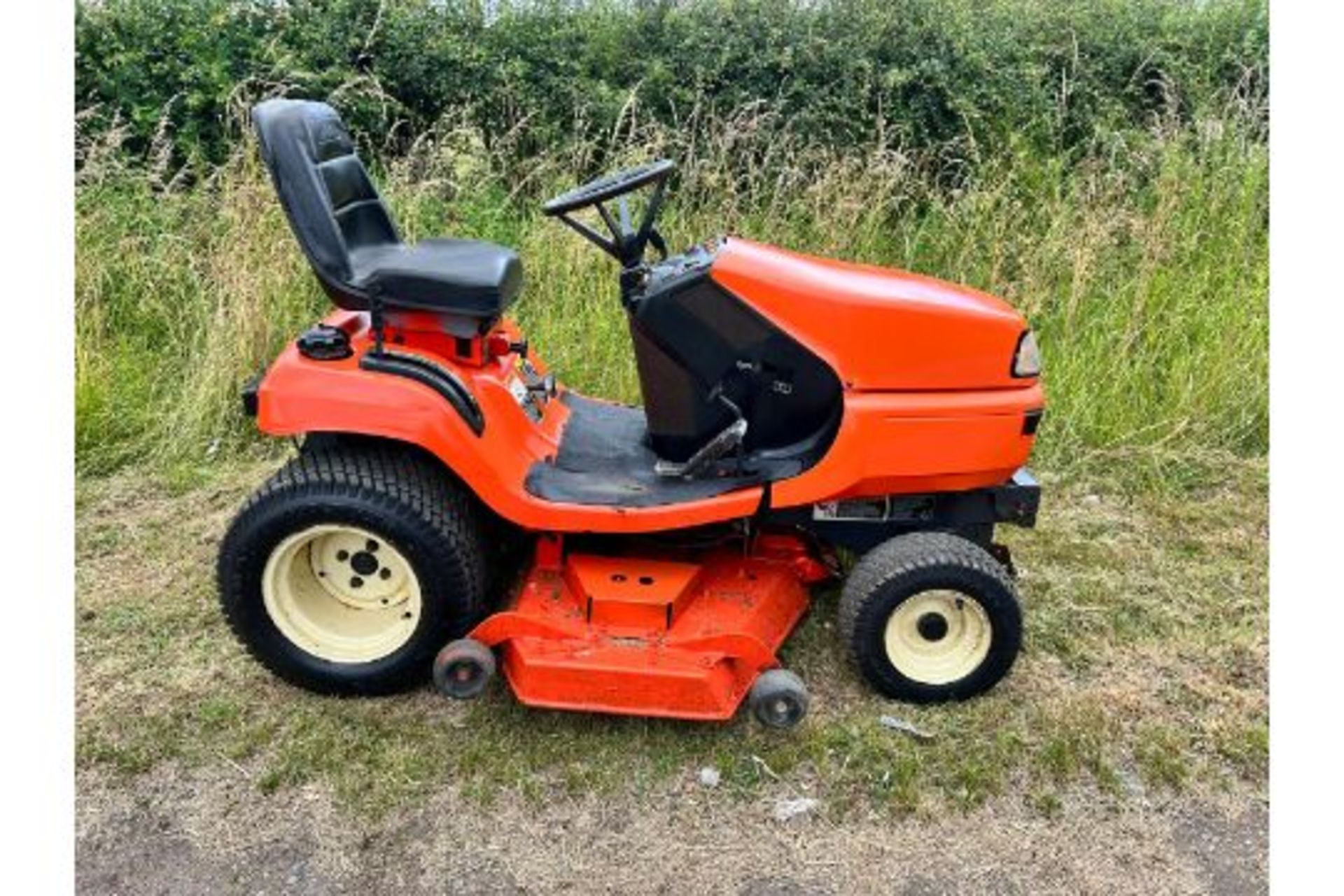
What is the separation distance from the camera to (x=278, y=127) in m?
3.02

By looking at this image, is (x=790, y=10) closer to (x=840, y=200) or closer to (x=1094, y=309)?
(x=840, y=200)

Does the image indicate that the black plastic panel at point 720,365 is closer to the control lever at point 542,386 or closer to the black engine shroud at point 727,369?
the black engine shroud at point 727,369

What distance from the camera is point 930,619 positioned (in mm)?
2984

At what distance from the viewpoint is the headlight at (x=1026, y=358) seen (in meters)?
2.99

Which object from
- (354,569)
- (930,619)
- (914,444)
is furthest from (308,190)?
(930,619)

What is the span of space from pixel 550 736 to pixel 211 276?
3.00m

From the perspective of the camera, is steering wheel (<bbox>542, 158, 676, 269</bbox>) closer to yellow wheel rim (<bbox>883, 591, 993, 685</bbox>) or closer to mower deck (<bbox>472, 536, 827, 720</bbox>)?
mower deck (<bbox>472, 536, 827, 720</bbox>)

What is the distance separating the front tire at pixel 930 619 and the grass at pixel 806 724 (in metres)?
0.08

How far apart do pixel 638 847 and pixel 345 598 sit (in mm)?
998

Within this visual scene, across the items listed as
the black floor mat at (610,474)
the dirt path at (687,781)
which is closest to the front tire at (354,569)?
the dirt path at (687,781)

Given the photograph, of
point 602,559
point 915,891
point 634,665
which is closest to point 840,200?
point 602,559

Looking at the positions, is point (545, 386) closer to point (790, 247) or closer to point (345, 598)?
point (345, 598)

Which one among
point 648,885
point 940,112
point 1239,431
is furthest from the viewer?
point 940,112

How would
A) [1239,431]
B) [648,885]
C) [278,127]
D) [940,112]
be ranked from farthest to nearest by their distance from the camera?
[940,112]
[1239,431]
[278,127]
[648,885]
